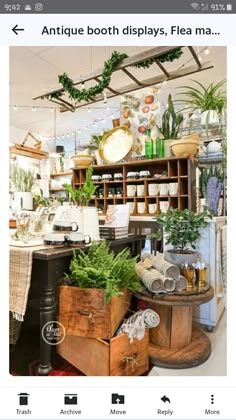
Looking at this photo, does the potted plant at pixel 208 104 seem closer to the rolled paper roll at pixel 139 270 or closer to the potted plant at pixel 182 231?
the potted plant at pixel 182 231

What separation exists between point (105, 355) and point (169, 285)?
366 mm

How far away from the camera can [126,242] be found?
1.16 m

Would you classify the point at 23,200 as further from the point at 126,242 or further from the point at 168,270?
the point at 168,270

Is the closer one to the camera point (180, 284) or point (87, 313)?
point (87, 313)

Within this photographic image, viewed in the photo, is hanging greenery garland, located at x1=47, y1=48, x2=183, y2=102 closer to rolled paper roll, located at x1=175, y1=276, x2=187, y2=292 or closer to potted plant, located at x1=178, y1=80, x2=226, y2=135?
potted plant, located at x1=178, y1=80, x2=226, y2=135

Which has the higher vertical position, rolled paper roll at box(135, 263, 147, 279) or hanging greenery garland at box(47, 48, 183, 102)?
hanging greenery garland at box(47, 48, 183, 102)

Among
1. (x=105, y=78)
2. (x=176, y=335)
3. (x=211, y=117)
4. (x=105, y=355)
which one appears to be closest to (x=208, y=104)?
(x=211, y=117)

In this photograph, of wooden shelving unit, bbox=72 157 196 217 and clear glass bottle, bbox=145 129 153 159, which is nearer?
wooden shelving unit, bbox=72 157 196 217

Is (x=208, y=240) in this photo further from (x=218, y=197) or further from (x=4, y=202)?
(x=4, y=202)

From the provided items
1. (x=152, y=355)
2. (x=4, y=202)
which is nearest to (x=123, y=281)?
(x=152, y=355)

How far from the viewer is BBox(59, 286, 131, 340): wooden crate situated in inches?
29.9

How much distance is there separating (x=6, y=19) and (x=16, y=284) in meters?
0.68

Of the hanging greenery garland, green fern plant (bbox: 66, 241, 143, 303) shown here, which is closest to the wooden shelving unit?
the hanging greenery garland

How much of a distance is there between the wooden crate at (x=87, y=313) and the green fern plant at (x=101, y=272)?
1.0 inches
